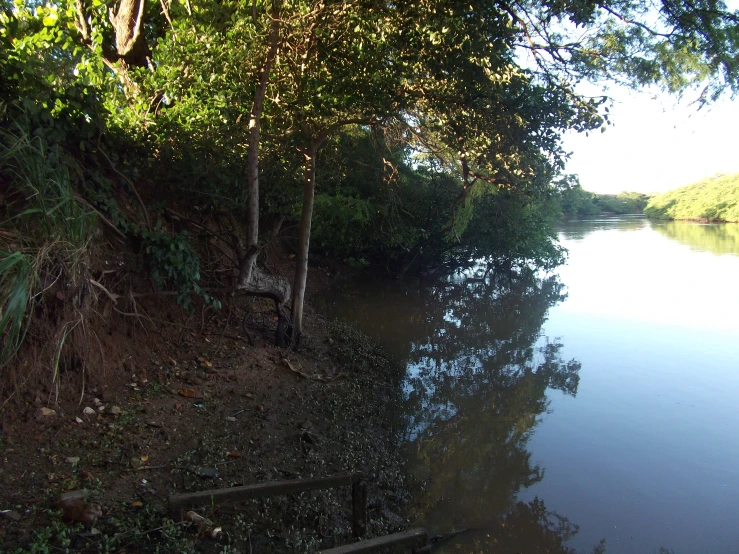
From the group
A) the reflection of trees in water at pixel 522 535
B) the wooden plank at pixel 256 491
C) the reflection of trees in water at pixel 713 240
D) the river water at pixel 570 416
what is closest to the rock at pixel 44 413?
the wooden plank at pixel 256 491

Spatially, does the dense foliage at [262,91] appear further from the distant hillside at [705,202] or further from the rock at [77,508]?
the distant hillside at [705,202]

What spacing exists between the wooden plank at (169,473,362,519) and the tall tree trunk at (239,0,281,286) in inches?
161

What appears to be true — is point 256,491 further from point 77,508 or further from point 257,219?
point 257,219

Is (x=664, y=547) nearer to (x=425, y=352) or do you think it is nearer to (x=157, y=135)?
(x=425, y=352)

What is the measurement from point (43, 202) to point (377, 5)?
453cm

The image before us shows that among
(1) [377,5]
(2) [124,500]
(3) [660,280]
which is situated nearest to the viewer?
(2) [124,500]

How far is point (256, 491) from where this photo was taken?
3.98 metres

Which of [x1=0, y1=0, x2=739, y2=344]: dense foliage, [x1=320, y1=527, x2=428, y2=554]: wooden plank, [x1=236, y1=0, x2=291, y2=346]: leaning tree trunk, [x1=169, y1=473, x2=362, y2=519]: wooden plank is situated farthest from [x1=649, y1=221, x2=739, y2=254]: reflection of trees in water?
[x1=169, y1=473, x2=362, y2=519]: wooden plank

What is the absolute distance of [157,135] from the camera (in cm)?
737

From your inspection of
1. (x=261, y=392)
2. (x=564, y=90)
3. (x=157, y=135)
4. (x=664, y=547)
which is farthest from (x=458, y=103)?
(x=664, y=547)

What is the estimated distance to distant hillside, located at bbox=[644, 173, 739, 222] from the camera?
160 feet

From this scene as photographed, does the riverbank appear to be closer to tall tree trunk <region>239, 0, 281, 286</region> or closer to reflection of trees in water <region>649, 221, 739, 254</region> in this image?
tall tree trunk <region>239, 0, 281, 286</region>

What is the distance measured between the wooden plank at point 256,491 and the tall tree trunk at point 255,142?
161 inches

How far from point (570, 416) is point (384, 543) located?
5.27 meters
